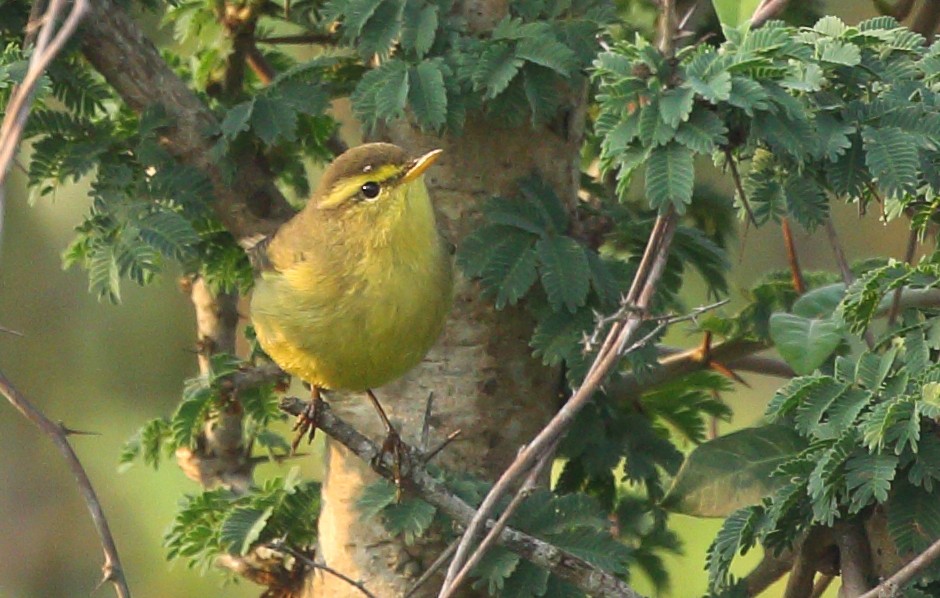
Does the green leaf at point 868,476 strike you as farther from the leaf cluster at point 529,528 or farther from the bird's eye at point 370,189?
the bird's eye at point 370,189

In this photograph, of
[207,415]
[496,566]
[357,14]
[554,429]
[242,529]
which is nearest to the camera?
[554,429]

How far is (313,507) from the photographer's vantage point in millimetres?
3531

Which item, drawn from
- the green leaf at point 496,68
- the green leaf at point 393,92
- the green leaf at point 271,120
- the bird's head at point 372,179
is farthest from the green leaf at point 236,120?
the green leaf at point 496,68

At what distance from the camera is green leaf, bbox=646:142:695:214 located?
2602 millimetres

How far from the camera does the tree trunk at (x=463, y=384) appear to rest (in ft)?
11.0

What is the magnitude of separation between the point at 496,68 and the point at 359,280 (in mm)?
560

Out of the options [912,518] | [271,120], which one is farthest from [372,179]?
[912,518]

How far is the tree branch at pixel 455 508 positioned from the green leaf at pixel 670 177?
683mm

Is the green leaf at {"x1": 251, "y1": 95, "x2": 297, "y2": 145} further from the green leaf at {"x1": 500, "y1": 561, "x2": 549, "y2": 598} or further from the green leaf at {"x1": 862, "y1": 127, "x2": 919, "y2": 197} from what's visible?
the green leaf at {"x1": 862, "y1": 127, "x2": 919, "y2": 197}

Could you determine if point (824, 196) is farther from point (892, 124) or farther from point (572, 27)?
point (572, 27)

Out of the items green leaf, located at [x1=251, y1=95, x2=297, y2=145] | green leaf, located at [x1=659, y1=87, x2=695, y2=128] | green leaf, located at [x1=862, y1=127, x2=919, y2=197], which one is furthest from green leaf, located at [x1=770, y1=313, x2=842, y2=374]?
green leaf, located at [x1=251, y1=95, x2=297, y2=145]

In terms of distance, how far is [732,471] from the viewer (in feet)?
9.88

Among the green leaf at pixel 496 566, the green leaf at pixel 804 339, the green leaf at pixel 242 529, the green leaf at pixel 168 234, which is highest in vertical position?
the green leaf at pixel 168 234

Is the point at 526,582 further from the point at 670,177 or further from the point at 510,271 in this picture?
the point at 670,177
